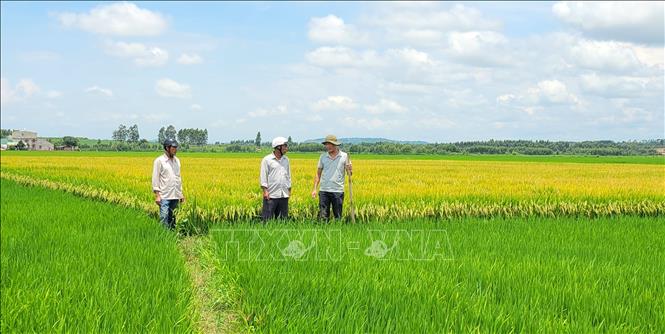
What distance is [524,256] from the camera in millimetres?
6574

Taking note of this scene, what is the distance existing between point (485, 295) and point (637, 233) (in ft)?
20.7

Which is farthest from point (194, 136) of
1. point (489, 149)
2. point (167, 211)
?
point (167, 211)

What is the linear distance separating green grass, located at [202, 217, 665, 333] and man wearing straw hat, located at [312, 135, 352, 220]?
166 cm

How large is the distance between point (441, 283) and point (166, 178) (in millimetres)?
5903

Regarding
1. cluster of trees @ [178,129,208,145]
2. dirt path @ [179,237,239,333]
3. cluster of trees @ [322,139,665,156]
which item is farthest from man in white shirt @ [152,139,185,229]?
cluster of trees @ [178,129,208,145]

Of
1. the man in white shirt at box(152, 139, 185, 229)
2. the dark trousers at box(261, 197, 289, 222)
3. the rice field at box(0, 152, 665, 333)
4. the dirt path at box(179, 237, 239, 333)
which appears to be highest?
the man in white shirt at box(152, 139, 185, 229)

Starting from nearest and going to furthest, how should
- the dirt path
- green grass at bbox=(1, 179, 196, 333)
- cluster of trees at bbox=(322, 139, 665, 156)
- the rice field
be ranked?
green grass at bbox=(1, 179, 196, 333) → the rice field → the dirt path → cluster of trees at bbox=(322, 139, 665, 156)

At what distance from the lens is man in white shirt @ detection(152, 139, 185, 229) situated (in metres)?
Result: 9.05

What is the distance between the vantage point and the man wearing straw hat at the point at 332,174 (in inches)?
375

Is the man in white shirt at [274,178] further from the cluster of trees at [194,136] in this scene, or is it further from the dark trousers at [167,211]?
the cluster of trees at [194,136]

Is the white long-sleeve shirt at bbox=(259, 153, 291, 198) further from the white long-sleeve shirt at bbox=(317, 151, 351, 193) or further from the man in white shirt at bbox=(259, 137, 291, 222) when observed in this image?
the white long-sleeve shirt at bbox=(317, 151, 351, 193)

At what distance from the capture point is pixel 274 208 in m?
9.70

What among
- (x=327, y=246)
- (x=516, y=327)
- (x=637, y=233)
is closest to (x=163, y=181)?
(x=327, y=246)

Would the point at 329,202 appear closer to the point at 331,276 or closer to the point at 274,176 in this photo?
the point at 274,176
